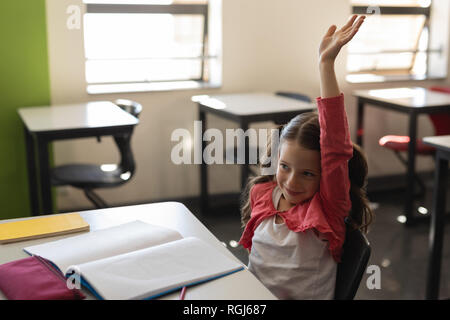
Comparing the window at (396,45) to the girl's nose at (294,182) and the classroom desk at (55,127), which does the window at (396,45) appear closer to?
the classroom desk at (55,127)

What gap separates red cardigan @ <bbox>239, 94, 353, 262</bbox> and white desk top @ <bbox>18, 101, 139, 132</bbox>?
5.17 feet

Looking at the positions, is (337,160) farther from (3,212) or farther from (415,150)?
(3,212)

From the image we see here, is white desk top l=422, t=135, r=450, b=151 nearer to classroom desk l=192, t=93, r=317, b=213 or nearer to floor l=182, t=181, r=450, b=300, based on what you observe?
floor l=182, t=181, r=450, b=300

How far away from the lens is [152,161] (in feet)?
12.8

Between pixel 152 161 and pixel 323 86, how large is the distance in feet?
9.11

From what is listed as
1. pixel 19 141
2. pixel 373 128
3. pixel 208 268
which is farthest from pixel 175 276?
pixel 373 128

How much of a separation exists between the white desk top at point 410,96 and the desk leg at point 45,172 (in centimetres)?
221

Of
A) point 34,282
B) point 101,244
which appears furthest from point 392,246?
point 34,282

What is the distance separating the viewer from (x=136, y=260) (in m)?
1.08

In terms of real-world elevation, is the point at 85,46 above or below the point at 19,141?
above

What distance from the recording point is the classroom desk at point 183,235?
1.02m

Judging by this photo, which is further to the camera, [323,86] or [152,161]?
[152,161]

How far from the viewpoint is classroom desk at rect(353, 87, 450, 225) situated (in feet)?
11.5
